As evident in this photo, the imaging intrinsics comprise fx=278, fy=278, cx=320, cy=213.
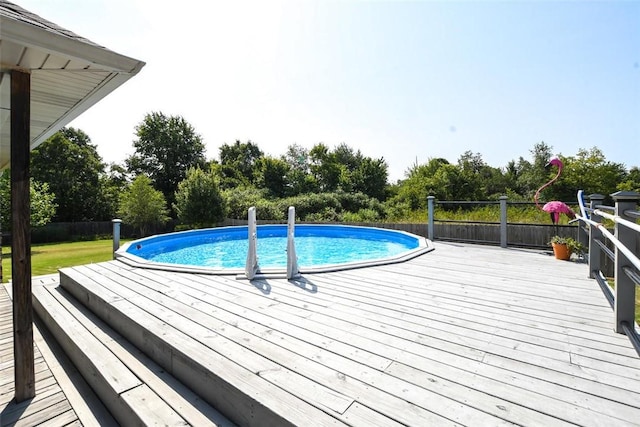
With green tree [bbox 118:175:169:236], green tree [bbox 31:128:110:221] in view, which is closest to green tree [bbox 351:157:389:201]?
green tree [bbox 118:175:169:236]

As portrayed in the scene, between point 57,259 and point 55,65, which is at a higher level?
point 55,65

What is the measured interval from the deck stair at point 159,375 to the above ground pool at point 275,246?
2481mm

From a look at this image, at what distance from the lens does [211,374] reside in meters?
1.61

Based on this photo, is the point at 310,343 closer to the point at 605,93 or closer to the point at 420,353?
the point at 420,353

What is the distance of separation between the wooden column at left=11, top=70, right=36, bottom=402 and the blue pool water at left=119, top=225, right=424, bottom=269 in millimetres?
4300

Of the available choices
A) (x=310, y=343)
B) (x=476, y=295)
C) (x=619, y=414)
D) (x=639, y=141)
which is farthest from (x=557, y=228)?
(x=639, y=141)

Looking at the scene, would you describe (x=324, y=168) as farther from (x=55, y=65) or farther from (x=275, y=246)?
(x=55, y=65)

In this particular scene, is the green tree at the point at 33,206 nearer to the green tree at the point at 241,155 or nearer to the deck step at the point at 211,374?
the deck step at the point at 211,374

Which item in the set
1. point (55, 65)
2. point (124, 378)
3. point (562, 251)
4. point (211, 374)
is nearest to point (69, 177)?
point (55, 65)

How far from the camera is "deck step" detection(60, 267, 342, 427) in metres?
1.32

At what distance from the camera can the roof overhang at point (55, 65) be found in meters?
1.50

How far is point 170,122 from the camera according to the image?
2467cm

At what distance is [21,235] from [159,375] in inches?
51.2

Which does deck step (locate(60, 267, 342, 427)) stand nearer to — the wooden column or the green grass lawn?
the wooden column
